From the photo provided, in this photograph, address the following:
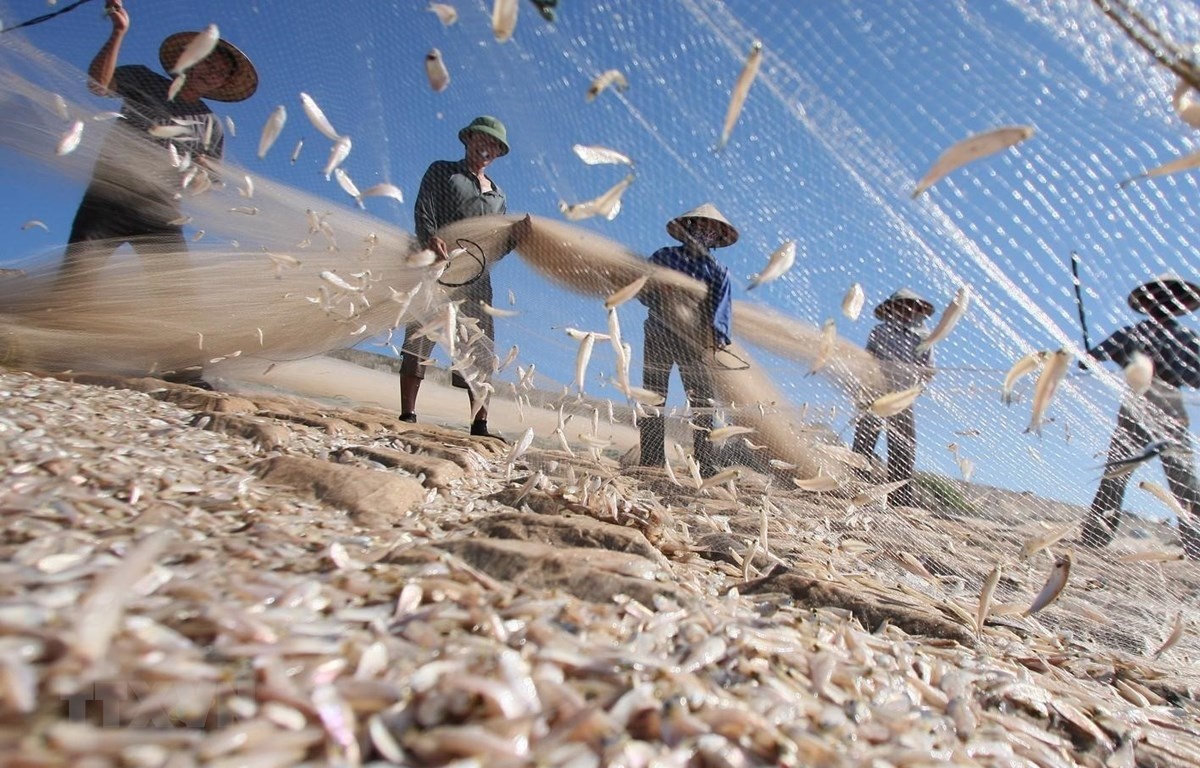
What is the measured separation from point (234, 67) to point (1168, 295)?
4.47 metres

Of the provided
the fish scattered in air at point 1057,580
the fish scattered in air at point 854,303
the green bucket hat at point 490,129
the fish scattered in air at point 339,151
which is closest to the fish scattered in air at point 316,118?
the fish scattered in air at point 339,151

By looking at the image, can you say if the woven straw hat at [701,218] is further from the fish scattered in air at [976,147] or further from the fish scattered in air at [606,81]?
the fish scattered in air at [976,147]

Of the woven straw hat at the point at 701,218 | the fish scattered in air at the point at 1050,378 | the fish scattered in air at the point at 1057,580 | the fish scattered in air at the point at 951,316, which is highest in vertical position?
the woven straw hat at the point at 701,218

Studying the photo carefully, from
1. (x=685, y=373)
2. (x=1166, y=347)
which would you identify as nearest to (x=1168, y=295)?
(x=1166, y=347)

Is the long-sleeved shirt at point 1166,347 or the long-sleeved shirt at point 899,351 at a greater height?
the long-sleeved shirt at point 1166,347

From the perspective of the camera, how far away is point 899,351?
286 centimetres

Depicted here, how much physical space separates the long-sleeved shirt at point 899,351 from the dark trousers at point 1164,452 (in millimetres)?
681

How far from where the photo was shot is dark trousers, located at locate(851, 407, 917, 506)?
2.77 meters

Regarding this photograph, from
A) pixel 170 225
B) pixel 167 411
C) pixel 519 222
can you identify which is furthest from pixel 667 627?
pixel 170 225

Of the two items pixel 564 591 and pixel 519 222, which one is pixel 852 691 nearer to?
pixel 564 591

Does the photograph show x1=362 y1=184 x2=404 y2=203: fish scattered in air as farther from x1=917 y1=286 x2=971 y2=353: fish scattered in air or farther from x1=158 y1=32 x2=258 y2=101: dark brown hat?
x1=917 y1=286 x2=971 y2=353: fish scattered in air

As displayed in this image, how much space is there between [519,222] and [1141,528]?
130 inches

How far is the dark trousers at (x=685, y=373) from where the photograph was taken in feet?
10.5

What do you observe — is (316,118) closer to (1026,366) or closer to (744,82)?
(744,82)
